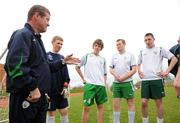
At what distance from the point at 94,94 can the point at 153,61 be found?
155 centimetres

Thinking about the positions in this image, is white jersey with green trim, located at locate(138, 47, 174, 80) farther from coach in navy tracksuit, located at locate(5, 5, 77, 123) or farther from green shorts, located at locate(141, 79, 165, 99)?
coach in navy tracksuit, located at locate(5, 5, 77, 123)

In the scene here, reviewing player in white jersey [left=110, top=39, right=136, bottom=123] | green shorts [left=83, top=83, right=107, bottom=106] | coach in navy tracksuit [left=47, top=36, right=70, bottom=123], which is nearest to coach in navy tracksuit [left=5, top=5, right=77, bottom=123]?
coach in navy tracksuit [left=47, top=36, right=70, bottom=123]

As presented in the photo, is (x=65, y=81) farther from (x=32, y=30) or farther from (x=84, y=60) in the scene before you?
(x=32, y=30)

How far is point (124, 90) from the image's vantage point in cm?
805

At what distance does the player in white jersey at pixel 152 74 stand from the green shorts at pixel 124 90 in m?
0.27

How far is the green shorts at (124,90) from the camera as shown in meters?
8.02

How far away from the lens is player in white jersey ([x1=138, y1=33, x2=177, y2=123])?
7.86 meters

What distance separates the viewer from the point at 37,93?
13.2ft

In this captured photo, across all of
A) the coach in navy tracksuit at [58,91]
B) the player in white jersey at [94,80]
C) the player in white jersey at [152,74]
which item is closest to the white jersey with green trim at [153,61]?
the player in white jersey at [152,74]

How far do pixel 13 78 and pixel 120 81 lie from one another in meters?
4.41

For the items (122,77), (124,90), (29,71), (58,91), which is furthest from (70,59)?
(124,90)

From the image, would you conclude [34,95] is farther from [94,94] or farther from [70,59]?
[94,94]

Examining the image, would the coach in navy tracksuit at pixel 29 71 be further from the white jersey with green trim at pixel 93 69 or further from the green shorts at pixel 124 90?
the green shorts at pixel 124 90

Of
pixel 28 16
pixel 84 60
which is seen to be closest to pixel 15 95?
pixel 28 16
